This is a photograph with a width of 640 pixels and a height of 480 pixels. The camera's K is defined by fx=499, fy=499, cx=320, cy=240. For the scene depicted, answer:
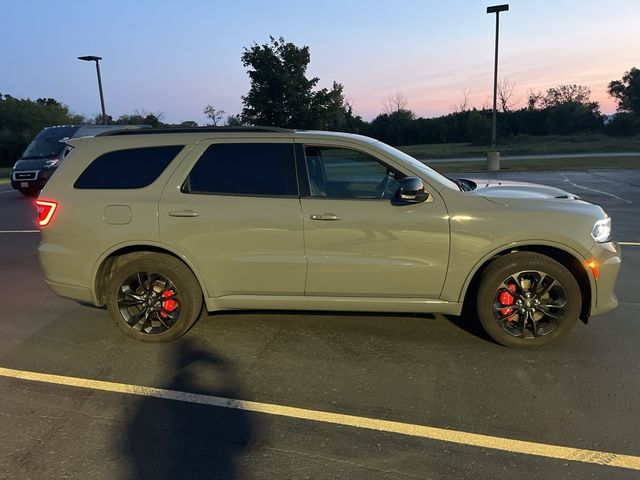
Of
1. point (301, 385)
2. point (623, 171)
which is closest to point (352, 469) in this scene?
point (301, 385)

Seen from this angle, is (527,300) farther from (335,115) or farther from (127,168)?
(335,115)

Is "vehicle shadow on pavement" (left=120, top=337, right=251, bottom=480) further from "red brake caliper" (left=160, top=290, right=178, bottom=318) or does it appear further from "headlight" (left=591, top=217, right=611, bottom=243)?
"headlight" (left=591, top=217, right=611, bottom=243)

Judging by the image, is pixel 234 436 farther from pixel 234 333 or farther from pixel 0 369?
pixel 0 369

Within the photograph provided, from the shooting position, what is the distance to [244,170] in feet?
13.8

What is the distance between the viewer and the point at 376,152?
4.13 meters

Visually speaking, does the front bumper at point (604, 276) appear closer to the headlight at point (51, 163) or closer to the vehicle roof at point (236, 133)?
the vehicle roof at point (236, 133)

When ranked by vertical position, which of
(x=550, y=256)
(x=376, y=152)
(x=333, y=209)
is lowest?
(x=550, y=256)

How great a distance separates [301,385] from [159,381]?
41.6 inches

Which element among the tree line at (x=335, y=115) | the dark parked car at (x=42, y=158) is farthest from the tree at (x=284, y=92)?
the dark parked car at (x=42, y=158)

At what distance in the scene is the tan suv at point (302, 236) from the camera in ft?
12.8

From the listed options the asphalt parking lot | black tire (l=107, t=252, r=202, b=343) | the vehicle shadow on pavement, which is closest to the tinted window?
black tire (l=107, t=252, r=202, b=343)

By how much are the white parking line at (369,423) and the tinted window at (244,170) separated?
1637 millimetres

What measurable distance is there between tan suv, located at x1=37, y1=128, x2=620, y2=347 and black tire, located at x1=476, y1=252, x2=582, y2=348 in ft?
0.04

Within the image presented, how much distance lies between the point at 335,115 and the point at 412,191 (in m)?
31.3
